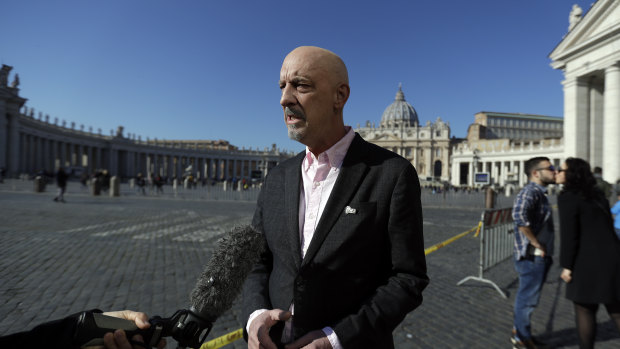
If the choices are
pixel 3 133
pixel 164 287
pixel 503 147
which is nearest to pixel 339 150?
pixel 164 287

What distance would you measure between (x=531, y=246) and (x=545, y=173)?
80 centimetres

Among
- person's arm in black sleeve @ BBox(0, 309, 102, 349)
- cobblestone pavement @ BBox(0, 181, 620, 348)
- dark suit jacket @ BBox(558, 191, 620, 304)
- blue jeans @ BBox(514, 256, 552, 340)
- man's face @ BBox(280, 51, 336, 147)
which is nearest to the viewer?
person's arm in black sleeve @ BBox(0, 309, 102, 349)

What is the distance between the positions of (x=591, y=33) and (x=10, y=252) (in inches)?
857

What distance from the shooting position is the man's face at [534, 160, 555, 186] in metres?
3.61

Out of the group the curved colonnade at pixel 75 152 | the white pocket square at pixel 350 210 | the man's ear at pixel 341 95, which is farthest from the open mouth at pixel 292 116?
the curved colonnade at pixel 75 152

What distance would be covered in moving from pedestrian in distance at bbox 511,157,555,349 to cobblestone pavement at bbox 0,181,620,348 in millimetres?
313

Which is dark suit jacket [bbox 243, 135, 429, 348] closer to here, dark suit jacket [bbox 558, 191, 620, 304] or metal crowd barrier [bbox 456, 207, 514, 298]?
dark suit jacket [bbox 558, 191, 620, 304]

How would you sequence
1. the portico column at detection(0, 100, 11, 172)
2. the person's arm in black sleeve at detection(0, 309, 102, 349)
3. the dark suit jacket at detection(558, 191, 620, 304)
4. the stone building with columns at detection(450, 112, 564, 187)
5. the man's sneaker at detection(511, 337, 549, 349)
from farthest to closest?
1. the stone building with columns at detection(450, 112, 564, 187)
2. the portico column at detection(0, 100, 11, 172)
3. the man's sneaker at detection(511, 337, 549, 349)
4. the dark suit jacket at detection(558, 191, 620, 304)
5. the person's arm in black sleeve at detection(0, 309, 102, 349)

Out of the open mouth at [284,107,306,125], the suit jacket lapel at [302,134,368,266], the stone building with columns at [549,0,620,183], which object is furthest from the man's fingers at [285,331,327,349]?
Result: the stone building with columns at [549,0,620,183]

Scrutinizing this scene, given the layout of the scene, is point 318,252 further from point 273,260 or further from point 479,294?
point 479,294

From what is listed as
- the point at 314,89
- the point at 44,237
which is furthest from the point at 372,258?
the point at 44,237

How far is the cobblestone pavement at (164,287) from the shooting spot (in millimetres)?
3582

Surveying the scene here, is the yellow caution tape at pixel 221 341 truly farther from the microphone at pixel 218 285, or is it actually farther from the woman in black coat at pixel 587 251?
the woman in black coat at pixel 587 251

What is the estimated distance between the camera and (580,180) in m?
3.07
